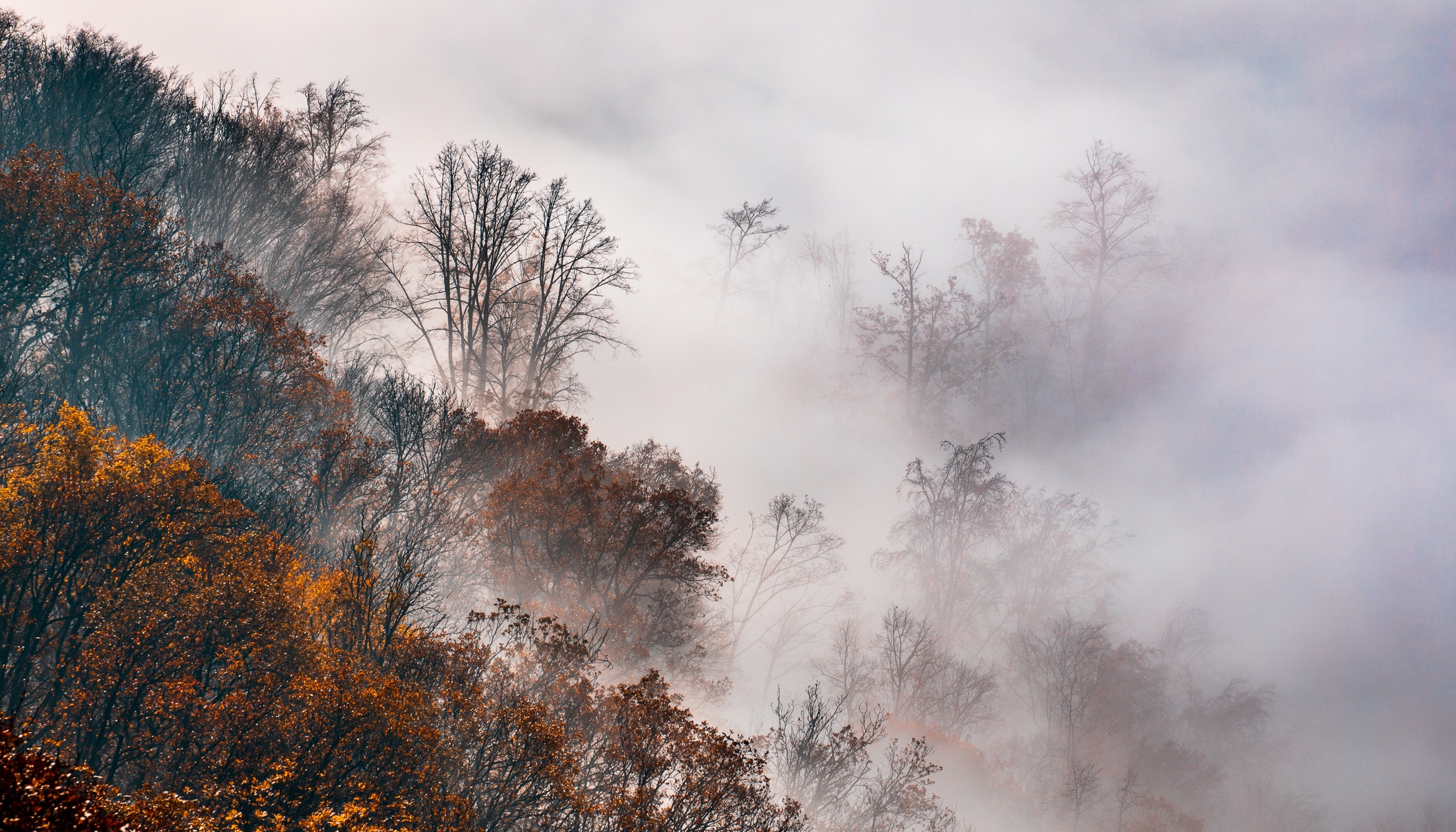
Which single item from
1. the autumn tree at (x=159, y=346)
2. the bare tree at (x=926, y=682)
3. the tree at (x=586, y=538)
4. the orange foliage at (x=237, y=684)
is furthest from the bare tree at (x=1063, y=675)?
the autumn tree at (x=159, y=346)

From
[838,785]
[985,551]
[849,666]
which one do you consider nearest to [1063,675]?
[985,551]

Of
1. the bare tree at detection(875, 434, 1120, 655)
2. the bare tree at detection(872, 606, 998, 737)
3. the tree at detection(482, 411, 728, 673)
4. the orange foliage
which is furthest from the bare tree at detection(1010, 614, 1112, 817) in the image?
the orange foliage

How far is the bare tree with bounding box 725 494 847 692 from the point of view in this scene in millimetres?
44750

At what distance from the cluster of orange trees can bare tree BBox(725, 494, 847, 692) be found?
2229 centimetres

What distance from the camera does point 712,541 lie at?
118 feet

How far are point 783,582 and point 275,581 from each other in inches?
1470

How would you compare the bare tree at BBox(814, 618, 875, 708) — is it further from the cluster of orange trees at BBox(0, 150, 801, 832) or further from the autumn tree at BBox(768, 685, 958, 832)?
the cluster of orange trees at BBox(0, 150, 801, 832)

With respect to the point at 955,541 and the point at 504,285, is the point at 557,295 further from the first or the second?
the point at 955,541

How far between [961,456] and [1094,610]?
17.5 meters

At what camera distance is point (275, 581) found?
40.2 ft

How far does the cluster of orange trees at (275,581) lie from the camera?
10.2m

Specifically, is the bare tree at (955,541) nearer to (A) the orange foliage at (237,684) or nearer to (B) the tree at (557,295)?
(B) the tree at (557,295)

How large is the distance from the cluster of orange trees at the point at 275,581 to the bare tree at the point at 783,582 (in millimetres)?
22287

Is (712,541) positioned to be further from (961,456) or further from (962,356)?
(962,356)
